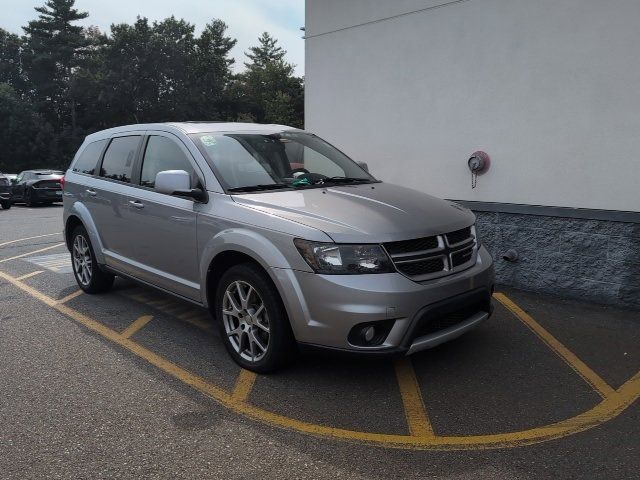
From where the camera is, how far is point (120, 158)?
5.28 m

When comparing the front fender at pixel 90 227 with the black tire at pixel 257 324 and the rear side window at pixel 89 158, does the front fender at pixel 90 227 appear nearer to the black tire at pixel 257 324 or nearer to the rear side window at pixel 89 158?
the rear side window at pixel 89 158

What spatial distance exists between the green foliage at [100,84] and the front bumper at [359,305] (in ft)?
163

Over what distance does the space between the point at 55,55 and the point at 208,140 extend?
6336 centimetres

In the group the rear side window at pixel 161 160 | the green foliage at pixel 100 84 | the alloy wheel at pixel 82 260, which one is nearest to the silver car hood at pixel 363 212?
the rear side window at pixel 161 160

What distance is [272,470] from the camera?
269cm

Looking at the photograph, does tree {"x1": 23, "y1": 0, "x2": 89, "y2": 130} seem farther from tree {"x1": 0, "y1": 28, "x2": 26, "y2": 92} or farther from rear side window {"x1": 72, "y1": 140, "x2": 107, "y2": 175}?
rear side window {"x1": 72, "y1": 140, "x2": 107, "y2": 175}

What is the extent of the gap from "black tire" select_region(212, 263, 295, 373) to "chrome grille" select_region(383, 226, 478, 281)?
2.71ft

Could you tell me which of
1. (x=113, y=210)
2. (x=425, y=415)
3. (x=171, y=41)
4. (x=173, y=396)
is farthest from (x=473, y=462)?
(x=171, y=41)

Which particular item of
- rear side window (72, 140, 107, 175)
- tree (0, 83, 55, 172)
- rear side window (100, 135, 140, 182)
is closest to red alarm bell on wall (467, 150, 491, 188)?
rear side window (100, 135, 140, 182)

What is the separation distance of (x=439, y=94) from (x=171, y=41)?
57.1 meters

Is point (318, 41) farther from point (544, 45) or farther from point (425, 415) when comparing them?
point (425, 415)

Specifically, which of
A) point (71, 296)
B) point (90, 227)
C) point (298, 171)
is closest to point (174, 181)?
point (298, 171)

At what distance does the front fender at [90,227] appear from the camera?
547 cm

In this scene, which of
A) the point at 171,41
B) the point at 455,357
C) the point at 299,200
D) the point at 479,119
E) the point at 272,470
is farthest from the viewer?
the point at 171,41
